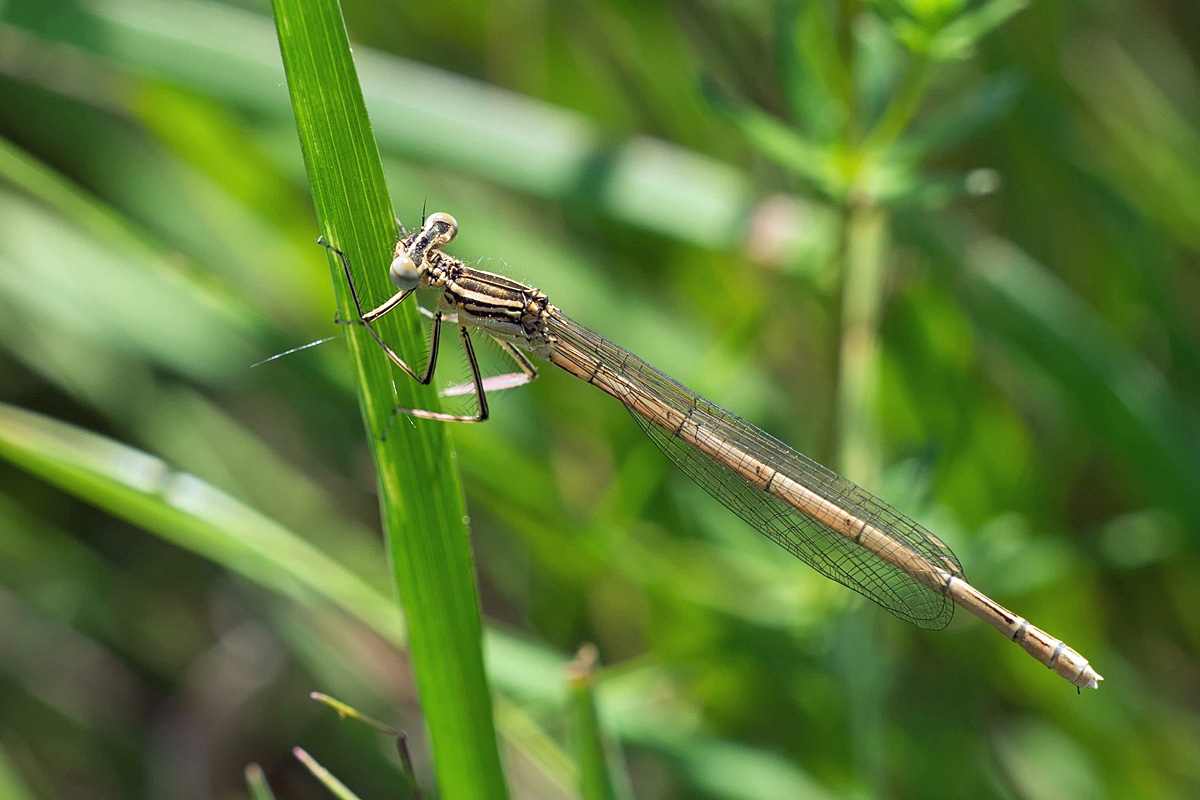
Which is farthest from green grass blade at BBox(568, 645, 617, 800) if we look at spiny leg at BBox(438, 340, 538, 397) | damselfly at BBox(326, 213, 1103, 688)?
spiny leg at BBox(438, 340, 538, 397)

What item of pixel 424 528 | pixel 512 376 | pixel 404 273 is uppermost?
pixel 512 376

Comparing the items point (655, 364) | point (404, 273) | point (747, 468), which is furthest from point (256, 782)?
point (655, 364)

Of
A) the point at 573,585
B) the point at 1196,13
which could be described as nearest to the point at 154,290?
the point at 573,585

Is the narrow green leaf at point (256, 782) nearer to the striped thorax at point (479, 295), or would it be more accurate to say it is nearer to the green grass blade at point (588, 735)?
the green grass blade at point (588, 735)

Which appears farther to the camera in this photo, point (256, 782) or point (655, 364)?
point (655, 364)

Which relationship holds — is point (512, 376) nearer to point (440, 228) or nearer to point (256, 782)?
point (440, 228)

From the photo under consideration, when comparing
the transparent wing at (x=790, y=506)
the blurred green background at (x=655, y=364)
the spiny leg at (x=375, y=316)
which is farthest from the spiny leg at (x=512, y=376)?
the spiny leg at (x=375, y=316)
